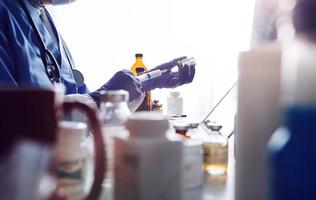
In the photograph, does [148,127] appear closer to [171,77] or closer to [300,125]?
[300,125]

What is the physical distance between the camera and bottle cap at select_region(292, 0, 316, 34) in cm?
27

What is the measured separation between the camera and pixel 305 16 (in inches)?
11.0

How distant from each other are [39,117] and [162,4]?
1.45 m

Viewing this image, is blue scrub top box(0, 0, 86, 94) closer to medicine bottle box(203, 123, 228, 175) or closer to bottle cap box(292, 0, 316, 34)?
medicine bottle box(203, 123, 228, 175)

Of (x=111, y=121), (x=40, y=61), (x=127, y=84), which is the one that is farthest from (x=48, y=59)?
(x=111, y=121)

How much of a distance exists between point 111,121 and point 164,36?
3.96ft

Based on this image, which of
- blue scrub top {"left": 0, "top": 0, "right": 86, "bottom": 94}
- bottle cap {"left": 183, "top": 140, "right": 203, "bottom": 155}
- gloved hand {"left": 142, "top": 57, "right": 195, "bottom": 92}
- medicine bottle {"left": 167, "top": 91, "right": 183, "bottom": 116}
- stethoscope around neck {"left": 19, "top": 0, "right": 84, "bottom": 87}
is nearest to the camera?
bottle cap {"left": 183, "top": 140, "right": 203, "bottom": 155}

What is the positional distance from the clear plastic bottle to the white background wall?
37.2 inches

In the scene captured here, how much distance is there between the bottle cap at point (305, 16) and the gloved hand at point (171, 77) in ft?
3.56

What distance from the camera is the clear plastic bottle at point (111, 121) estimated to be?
35cm

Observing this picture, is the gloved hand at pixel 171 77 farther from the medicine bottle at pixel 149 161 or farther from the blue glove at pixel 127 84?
the medicine bottle at pixel 149 161

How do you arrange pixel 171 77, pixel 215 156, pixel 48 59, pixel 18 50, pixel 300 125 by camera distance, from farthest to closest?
pixel 171 77, pixel 48 59, pixel 18 50, pixel 215 156, pixel 300 125

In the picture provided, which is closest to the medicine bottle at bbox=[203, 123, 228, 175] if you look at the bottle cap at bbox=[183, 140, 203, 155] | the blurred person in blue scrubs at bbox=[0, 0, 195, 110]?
the bottle cap at bbox=[183, 140, 203, 155]

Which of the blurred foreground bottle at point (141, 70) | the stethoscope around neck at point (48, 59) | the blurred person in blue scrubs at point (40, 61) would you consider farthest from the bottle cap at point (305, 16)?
the blurred foreground bottle at point (141, 70)
